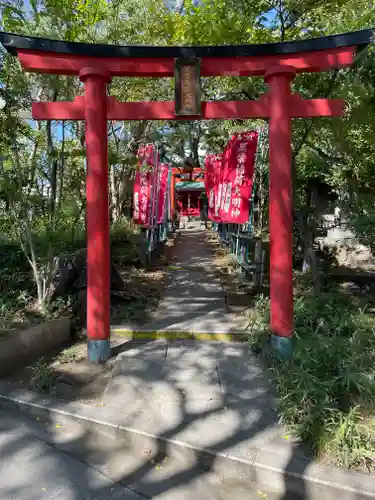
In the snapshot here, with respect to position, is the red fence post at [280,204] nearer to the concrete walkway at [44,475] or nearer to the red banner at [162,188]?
the concrete walkway at [44,475]

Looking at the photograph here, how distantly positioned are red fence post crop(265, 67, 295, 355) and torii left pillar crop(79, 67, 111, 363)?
73.1 inches

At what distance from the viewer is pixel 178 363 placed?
4543 millimetres

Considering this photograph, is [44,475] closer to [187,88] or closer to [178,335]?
[178,335]

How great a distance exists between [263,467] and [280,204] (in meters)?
2.65

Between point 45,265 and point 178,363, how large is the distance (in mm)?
2583

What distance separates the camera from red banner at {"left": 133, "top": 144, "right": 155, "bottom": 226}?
9664 mm

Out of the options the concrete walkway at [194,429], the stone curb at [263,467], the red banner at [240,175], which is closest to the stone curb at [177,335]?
the concrete walkway at [194,429]

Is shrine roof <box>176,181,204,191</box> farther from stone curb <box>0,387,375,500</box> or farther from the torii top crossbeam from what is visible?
stone curb <box>0,387,375,500</box>

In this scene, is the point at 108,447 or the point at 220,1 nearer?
the point at 108,447

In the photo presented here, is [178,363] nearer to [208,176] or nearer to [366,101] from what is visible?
[366,101]

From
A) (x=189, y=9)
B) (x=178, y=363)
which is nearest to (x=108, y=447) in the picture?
(x=178, y=363)

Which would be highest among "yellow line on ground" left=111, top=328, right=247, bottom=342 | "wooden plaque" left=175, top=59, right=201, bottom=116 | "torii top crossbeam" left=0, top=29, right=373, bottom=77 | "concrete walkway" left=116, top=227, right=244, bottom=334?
"torii top crossbeam" left=0, top=29, right=373, bottom=77

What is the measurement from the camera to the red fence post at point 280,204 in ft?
14.4

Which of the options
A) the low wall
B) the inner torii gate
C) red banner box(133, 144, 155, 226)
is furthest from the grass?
red banner box(133, 144, 155, 226)
